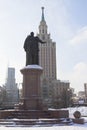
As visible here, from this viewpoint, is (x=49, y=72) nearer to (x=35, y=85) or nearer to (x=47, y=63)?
(x=47, y=63)

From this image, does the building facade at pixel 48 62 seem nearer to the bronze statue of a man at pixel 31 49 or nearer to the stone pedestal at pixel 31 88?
the bronze statue of a man at pixel 31 49

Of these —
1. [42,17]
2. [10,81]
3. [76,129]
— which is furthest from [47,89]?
[76,129]

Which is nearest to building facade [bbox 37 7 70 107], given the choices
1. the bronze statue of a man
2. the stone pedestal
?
the bronze statue of a man

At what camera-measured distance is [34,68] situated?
73.7ft

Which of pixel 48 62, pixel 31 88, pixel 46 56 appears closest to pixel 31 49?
pixel 31 88

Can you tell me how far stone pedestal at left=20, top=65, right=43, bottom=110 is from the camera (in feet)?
72.3

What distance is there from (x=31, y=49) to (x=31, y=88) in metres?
3.56

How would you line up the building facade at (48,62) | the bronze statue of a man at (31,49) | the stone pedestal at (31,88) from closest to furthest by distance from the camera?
the stone pedestal at (31,88) → the bronze statue of a man at (31,49) → the building facade at (48,62)

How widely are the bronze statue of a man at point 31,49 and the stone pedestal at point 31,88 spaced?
1.49 m

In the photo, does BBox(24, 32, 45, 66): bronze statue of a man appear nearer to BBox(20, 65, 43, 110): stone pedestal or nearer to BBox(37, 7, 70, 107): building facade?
BBox(20, 65, 43, 110): stone pedestal

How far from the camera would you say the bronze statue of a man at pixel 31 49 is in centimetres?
2393

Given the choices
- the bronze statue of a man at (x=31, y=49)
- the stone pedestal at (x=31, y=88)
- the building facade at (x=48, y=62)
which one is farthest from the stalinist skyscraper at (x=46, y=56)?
the stone pedestal at (x=31, y=88)

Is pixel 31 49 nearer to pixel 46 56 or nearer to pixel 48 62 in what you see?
pixel 48 62

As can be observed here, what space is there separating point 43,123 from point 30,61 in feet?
23.7
